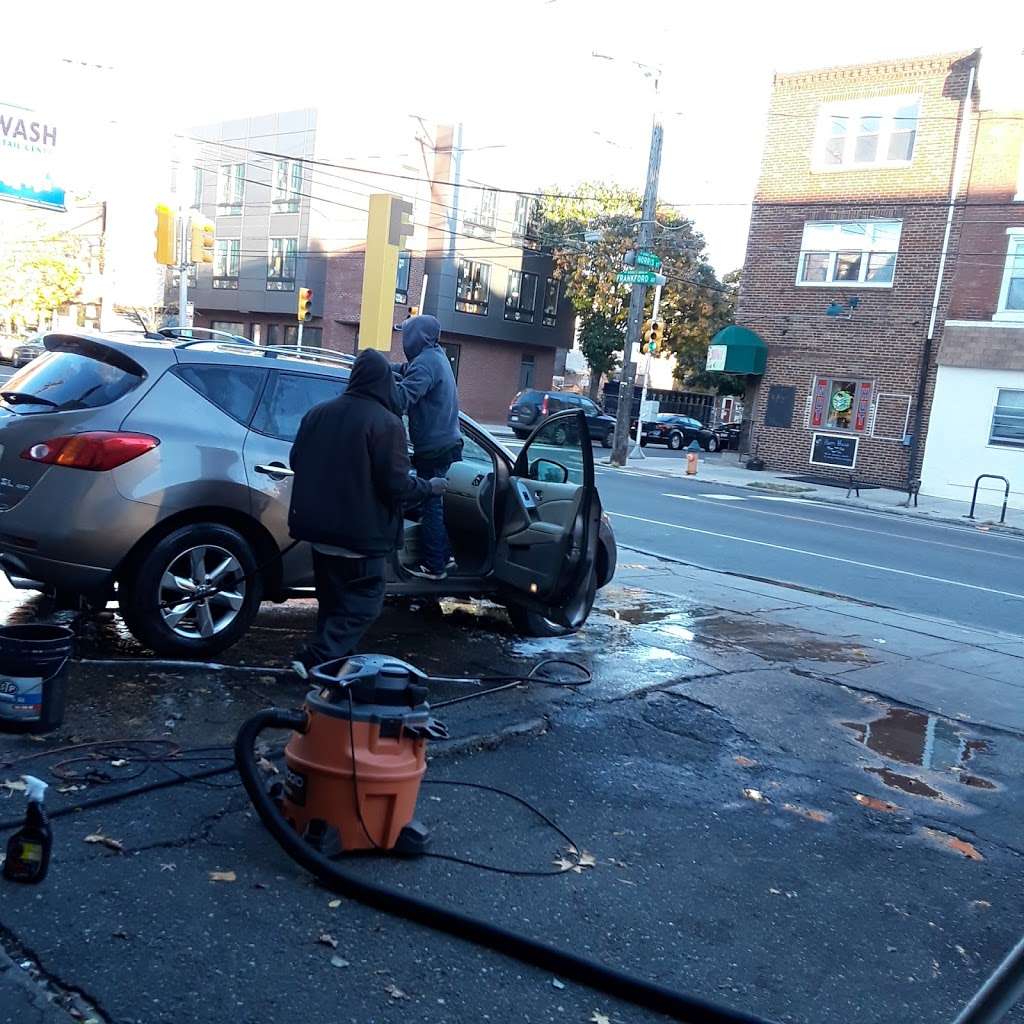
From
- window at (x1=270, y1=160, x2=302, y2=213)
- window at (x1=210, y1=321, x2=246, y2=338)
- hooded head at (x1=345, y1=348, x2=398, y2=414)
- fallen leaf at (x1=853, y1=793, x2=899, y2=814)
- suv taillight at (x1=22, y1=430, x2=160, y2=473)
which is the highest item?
window at (x1=270, y1=160, x2=302, y2=213)

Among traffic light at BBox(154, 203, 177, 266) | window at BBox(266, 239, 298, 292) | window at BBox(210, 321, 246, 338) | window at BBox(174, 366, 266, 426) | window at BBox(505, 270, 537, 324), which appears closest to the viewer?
window at BBox(174, 366, 266, 426)

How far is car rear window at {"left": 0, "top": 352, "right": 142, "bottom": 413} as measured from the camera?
557 centimetres

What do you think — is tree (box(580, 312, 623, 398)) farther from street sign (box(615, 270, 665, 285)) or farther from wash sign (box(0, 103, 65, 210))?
wash sign (box(0, 103, 65, 210))

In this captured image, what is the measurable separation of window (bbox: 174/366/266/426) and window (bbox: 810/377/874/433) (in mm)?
23308

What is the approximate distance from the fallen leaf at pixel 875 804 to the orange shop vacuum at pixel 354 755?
7.91 ft

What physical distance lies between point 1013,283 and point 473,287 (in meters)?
24.5

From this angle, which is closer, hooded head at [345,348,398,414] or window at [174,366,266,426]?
hooded head at [345,348,398,414]

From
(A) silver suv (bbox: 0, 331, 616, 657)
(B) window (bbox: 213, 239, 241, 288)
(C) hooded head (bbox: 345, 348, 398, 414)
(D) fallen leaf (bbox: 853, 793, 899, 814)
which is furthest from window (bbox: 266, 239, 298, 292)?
(D) fallen leaf (bbox: 853, 793, 899, 814)

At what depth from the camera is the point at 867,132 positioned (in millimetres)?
26875

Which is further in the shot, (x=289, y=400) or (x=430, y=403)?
(x=430, y=403)

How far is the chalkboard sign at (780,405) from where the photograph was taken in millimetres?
28383

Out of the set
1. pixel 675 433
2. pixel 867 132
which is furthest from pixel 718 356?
pixel 675 433

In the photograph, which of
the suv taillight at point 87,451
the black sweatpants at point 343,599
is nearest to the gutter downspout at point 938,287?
the black sweatpants at point 343,599

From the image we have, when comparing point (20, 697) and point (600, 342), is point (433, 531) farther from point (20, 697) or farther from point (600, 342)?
point (600, 342)
